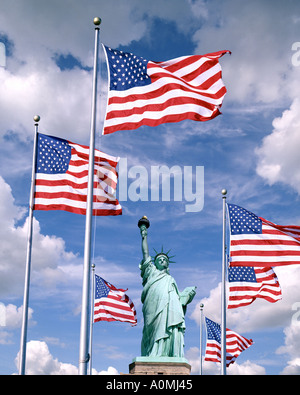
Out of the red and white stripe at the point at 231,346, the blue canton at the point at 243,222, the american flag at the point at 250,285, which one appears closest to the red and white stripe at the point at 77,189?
the blue canton at the point at 243,222

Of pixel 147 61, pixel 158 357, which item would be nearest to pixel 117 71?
pixel 147 61

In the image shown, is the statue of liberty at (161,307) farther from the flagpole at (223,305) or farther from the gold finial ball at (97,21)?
the gold finial ball at (97,21)

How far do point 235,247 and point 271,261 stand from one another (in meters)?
1.48

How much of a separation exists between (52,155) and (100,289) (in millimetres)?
10928

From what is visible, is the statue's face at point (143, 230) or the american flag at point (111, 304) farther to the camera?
the american flag at point (111, 304)

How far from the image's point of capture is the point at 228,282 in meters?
23.9

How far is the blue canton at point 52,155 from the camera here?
64.9 ft

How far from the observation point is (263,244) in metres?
22.1

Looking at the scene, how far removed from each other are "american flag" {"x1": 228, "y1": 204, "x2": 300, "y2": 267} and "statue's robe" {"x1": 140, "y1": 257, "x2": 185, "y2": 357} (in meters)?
4.04

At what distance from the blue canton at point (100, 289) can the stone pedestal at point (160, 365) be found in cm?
617

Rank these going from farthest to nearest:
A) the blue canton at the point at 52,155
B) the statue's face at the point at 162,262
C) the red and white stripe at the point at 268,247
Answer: the statue's face at the point at 162,262, the red and white stripe at the point at 268,247, the blue canton at the point at 52,155

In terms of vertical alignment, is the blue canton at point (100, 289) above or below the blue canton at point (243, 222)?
below

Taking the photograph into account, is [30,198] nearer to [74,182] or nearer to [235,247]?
[74,182]

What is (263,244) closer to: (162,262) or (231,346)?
(162,262)
